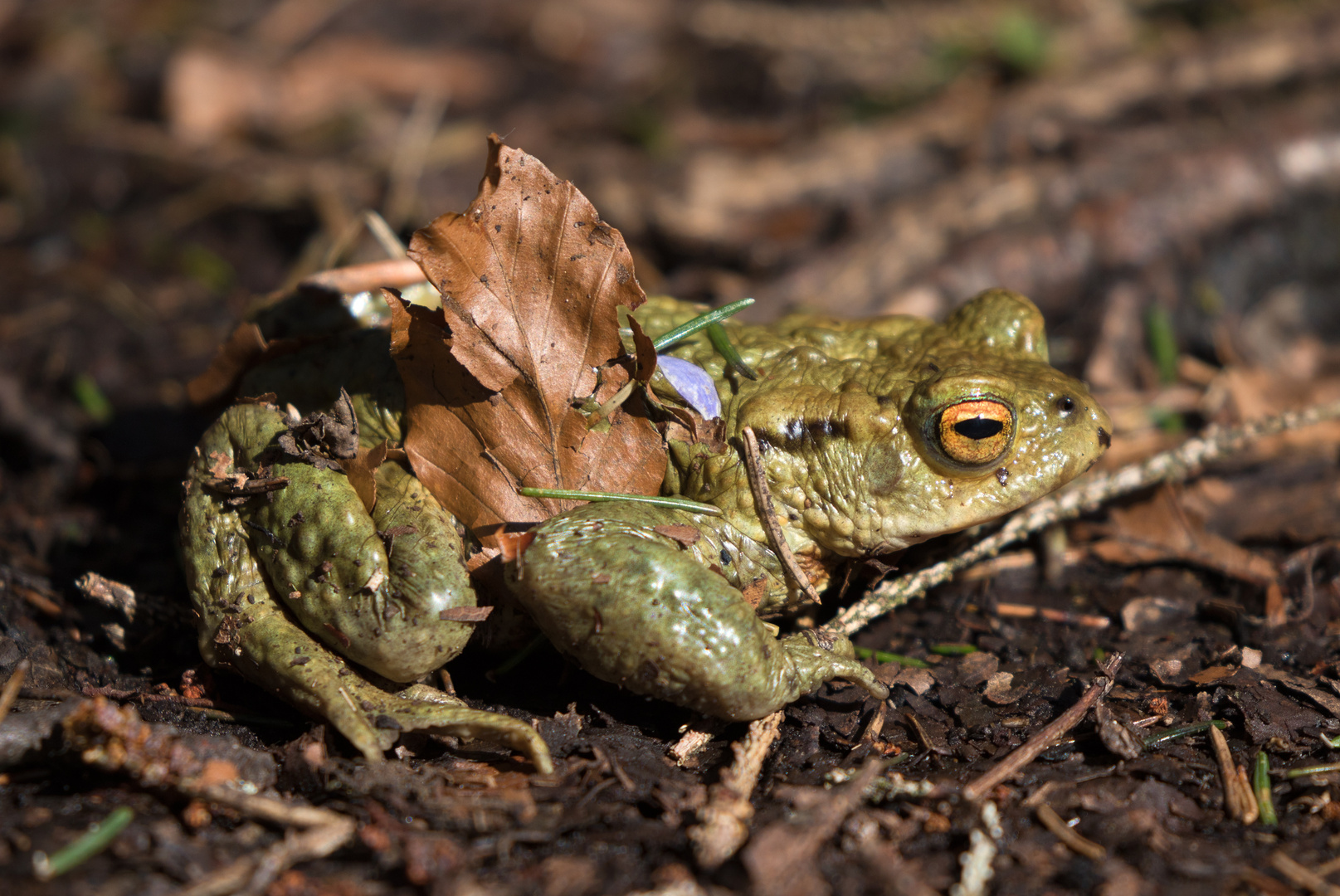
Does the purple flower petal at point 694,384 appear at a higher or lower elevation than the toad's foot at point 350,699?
higher

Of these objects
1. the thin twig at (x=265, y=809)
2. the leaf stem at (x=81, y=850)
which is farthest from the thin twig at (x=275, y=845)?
the leaf stem at (x=81, y=850)

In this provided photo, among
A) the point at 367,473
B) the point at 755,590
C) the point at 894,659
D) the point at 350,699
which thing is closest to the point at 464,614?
the point at 350,699

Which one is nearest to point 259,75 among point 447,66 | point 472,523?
point 447,66

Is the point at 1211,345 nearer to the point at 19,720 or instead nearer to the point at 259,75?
the point at 19,720

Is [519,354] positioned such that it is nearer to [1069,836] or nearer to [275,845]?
[275,845]

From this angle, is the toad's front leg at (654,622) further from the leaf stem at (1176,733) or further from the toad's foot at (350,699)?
the leaf stem at (1176,733)
